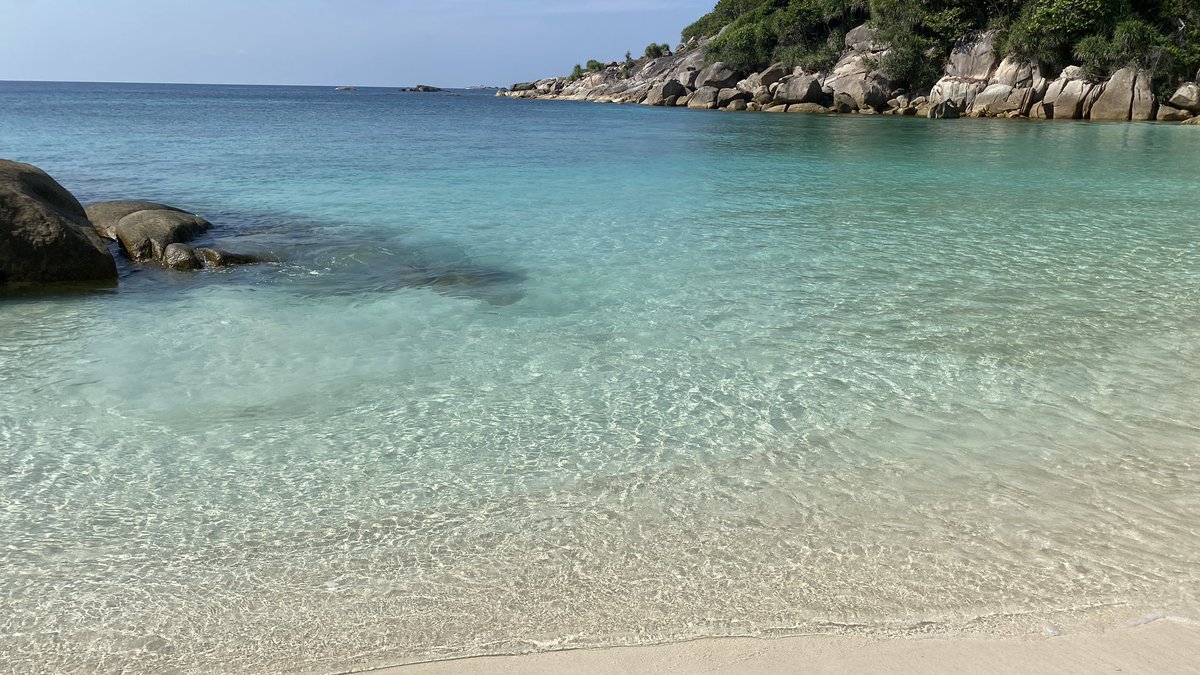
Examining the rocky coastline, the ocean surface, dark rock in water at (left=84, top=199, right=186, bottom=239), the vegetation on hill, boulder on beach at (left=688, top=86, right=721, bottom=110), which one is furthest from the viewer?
boulder on beach at (left=688, top=86, right=721, bottom=110)

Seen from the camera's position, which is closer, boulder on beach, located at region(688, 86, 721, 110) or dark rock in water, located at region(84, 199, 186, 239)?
dark rock in water, located at region(84, 199, 186, 239)

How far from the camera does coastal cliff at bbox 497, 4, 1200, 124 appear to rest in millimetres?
37500

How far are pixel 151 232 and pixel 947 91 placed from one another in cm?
4401

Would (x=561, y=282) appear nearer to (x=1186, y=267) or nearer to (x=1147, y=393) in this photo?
(x=1147, y=393)

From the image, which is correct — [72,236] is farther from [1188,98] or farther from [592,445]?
[1188,98]

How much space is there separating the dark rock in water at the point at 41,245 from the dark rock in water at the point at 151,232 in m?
0.62

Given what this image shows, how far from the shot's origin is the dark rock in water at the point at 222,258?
9328 mm

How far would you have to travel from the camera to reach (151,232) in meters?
9.91

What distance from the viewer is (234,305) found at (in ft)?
25.5

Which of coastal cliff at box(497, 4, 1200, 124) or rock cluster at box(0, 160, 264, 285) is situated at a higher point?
coastal cliff at box(497, 4, 1200, 124)

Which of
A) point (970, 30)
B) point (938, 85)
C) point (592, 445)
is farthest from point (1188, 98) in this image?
point (592, 445)

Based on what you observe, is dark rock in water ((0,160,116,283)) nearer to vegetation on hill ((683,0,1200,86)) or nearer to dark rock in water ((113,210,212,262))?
dark rock in water ((113,210,212,262))

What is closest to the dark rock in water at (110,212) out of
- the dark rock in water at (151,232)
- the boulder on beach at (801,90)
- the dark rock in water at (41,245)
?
the dark rock in water at (151,232)

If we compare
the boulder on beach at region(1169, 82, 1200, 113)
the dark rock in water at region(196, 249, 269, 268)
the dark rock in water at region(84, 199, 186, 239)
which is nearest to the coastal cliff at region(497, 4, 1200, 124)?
the boulder on beach at region(1169, 82, 1200, 113)
